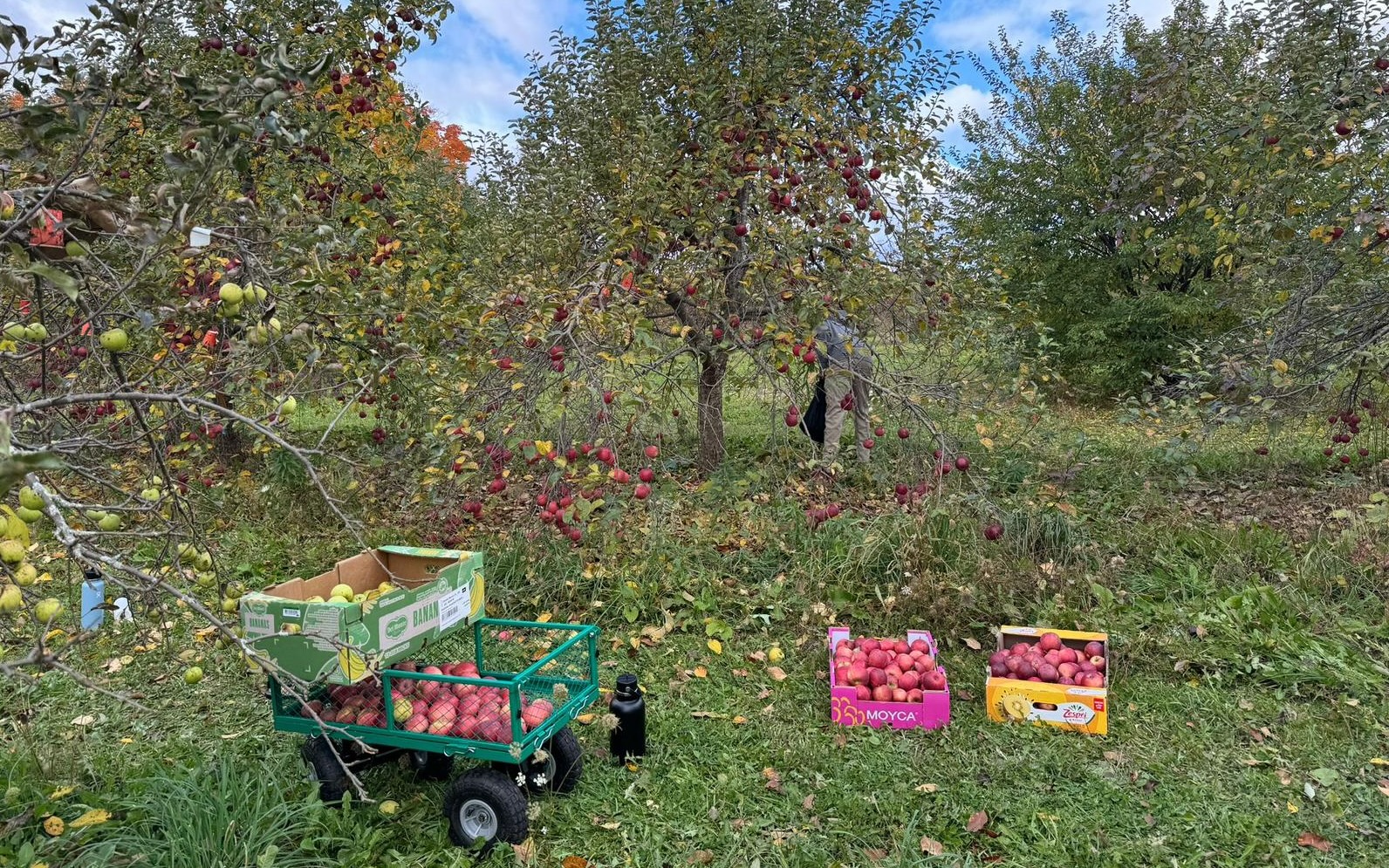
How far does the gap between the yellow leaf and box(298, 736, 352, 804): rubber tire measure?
0.59m

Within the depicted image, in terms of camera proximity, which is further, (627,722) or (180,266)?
(180,266)

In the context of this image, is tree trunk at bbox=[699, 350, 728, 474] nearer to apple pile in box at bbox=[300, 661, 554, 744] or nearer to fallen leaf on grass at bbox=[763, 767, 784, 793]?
fallen leaf on grass at bbox=[763, 767, 784, 793]

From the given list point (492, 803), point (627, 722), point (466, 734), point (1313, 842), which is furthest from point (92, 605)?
point (1313, 842)

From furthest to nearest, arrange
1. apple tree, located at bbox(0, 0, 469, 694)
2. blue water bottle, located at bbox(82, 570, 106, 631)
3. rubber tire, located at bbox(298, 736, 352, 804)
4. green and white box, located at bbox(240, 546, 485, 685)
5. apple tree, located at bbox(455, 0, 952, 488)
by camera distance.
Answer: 1. apple tree, located at bbox(455, 0, 952, 488)
2. rubber tire, located at bbox(298, 736, 352, 804)
3. green and white box, located at bbox(240, 546, 485, 685)
4. blue water bottle, located at bbox(82, 570, 106, 631)
5. apple tree, located at bbox(0, 0, 469, 694)

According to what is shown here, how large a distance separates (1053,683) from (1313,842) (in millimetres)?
936

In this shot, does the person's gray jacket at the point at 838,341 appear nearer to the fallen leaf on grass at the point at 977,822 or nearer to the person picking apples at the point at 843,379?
the person picking apples at the point at 843,379

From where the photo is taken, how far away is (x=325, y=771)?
2924 millimetres

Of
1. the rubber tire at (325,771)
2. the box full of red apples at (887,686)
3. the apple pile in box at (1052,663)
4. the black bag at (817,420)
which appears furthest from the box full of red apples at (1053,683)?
the black bag at (817,420)

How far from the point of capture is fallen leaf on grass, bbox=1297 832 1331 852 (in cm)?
258

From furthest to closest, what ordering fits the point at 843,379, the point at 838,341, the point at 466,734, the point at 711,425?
the point at 711,425 → the point at 843,379 → the point at 838,341 → the point at 466,734

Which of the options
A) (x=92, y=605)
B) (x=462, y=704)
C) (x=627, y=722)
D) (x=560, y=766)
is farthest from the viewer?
(x=627, y=722)

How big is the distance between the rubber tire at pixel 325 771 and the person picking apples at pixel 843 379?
99.7 inches

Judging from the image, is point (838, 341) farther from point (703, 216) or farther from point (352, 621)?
point (352, 621)

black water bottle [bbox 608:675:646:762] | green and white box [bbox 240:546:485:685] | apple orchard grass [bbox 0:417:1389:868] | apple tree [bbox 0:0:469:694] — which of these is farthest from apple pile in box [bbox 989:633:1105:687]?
apple tree [bbox 0:0:469:694]
